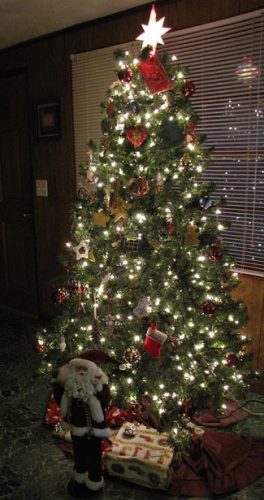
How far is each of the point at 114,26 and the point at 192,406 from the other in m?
2.59

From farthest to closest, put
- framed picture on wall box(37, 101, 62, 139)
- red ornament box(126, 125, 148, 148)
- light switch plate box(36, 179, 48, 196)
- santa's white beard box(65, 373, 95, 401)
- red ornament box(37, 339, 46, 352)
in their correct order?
light switch plate box(36, 179, 48, 196) → framed picture on wall box(37, 101, 62, 139) → red ornament box(37, 339, 46, 352) → red ornament box(126, 125, 148, 148) → santa's white beard box(65, 373, 95, 401)

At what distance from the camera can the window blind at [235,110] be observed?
2.30 meters

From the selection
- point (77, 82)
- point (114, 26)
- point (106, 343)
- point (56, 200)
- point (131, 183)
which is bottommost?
point (106, 343)

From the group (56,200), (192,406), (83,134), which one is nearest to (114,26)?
(83,134)

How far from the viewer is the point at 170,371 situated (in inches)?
78.4

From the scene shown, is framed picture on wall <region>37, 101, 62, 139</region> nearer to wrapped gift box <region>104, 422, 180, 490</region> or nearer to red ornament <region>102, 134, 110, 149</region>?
red ornament <region>102, 134, 110, 149</region>

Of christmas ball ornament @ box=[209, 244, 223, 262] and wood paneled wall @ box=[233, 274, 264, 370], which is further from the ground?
christmas ball ornament @ box=[209, 244, 223, 262]

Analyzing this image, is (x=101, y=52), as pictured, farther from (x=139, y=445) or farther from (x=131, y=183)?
(x=139, y=445)

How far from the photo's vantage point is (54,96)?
327 centimetres

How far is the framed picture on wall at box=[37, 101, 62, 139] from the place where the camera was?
3256 millimetres

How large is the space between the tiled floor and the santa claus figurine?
0.27 ft

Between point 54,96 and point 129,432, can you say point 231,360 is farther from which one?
point 54,96

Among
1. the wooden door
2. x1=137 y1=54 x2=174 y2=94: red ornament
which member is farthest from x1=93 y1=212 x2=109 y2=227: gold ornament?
the wooden door

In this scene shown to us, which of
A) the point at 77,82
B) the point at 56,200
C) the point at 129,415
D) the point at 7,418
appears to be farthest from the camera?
the point at 56,200
